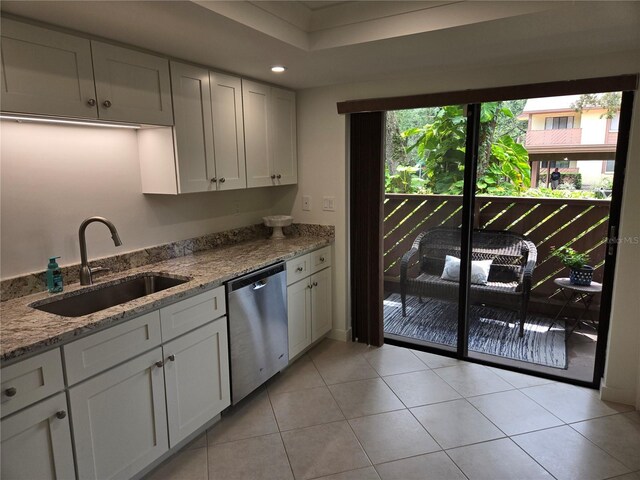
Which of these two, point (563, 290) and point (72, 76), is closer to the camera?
point (72, 76)

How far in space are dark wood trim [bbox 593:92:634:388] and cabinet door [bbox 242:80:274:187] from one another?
90.4 inches

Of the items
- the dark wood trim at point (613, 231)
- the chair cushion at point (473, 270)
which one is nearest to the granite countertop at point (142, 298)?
the chair cushion at point (473, 270)

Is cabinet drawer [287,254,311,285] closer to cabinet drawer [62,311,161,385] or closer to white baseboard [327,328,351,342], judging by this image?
white baseboard [327,328,351,342]

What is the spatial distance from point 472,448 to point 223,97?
8.38 feet

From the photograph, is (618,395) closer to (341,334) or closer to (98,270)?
(341,334)

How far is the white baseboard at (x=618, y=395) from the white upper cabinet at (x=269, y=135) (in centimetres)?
265

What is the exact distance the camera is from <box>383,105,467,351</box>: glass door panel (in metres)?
3.04

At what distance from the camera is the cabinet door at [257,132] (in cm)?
289

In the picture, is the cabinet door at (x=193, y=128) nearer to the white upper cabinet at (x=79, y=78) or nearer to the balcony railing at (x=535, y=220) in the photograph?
the white upper cabinet at (x=79, y=78)

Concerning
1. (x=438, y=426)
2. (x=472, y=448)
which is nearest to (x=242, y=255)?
(x=438, y=426)

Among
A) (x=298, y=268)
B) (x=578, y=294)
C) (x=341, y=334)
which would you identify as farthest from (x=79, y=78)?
(x=578, y=294)

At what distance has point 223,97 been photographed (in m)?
2.68

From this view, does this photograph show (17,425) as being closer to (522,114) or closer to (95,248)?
(95,248)

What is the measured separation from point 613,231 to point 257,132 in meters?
2.45
